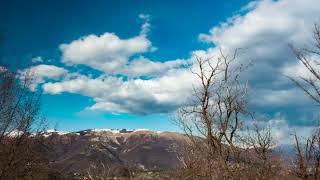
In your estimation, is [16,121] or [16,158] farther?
[16,158]

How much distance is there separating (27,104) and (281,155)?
116ft

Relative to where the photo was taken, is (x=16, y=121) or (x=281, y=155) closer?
(x=16, y=121)

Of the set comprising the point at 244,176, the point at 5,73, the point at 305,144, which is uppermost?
the point at 5,73

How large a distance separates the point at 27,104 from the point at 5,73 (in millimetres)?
4353

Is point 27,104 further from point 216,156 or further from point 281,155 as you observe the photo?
point 281,155

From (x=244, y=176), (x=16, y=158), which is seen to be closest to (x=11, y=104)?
(x=16, y=158)

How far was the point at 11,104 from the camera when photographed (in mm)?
35688

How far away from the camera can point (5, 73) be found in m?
34.8

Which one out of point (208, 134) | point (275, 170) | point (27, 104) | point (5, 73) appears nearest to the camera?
point (208, 134)

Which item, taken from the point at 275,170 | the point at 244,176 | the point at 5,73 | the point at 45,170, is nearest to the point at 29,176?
the point at 45,170

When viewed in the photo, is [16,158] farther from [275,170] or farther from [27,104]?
[275,170]

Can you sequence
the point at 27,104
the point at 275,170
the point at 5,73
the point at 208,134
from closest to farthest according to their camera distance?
1. the point at 208,134
2. the point at 5,73
3. the point at 27,104
4. the point at 275,170

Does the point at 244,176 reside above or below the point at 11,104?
below

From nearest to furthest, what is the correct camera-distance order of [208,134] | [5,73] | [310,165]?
[208,134], [5,73], [310,165]
